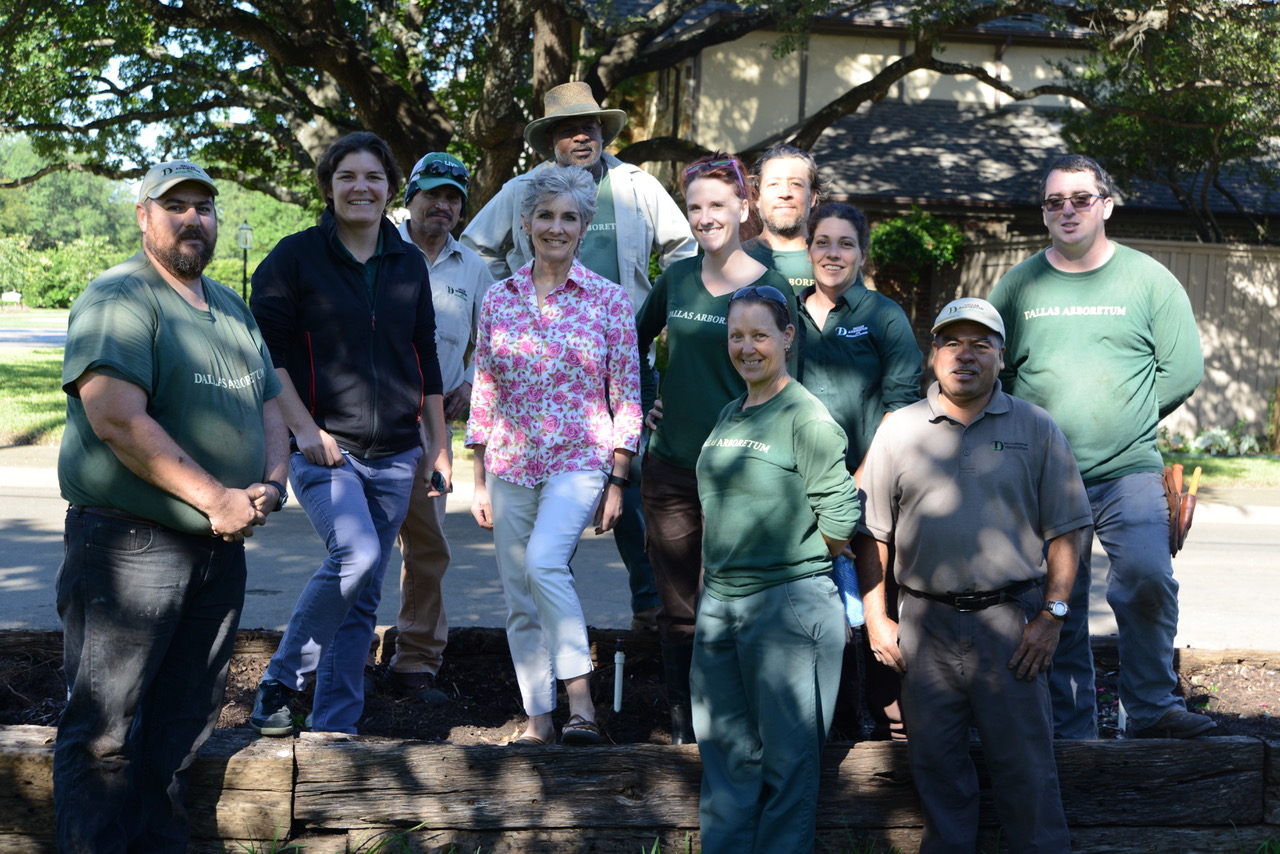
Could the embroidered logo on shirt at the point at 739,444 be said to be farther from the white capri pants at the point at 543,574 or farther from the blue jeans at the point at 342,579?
the blue jeans at the point at 342,579

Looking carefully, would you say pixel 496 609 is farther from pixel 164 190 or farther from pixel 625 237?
pixel 164 190

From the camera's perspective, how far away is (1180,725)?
4.19m

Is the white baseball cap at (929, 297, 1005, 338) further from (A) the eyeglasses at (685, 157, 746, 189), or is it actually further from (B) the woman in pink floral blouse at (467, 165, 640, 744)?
(B) the woman in pink floral blouse at (467, 165, 640, 744)

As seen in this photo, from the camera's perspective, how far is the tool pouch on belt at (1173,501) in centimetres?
438

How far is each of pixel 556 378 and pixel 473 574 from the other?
441cm

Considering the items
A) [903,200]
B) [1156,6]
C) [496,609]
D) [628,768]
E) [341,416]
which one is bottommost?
[496,609]

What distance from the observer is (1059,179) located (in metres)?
4.45

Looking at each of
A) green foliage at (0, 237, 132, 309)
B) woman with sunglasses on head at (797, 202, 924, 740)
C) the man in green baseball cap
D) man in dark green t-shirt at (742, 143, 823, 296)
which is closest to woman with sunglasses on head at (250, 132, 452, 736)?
the man in green baseball cap

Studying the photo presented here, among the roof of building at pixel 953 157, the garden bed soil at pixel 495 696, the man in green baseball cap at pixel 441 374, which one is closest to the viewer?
the garden bed soil at pixel 495 696

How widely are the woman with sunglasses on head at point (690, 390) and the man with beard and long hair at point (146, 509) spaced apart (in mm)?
1587

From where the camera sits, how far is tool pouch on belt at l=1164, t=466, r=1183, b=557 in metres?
4.38

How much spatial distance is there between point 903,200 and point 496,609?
15876 mm

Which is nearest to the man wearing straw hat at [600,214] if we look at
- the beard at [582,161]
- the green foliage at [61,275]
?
the beard at [582,161]

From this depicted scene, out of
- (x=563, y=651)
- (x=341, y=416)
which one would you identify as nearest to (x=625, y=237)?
(x=341, y=416)
